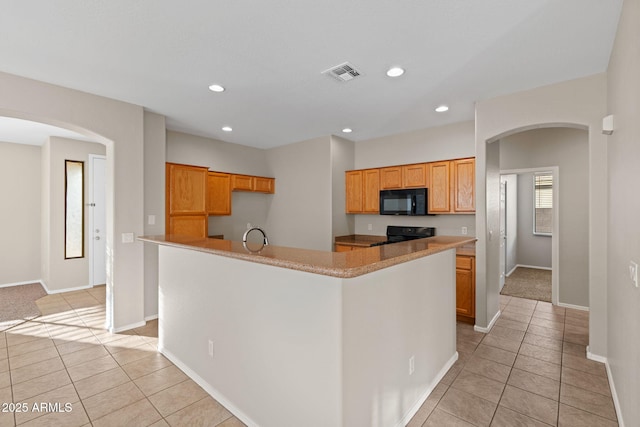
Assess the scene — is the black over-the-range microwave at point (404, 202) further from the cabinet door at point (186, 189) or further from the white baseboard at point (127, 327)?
the white baseboard at point (127, 327)

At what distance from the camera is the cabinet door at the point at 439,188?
4.30 metres

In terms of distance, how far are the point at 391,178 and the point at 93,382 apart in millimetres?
4390

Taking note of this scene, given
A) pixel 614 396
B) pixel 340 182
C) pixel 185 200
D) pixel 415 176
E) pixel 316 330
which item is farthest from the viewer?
pixel 340 182

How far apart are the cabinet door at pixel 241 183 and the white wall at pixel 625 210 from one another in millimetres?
4890

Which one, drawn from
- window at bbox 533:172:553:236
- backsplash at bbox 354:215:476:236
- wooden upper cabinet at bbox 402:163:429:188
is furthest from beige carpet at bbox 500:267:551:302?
wooden upper cabinet at bbox 402:163:429:188

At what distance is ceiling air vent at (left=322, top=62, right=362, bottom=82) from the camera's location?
269 centimetres

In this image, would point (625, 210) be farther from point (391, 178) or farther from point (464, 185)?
point (391, 178)

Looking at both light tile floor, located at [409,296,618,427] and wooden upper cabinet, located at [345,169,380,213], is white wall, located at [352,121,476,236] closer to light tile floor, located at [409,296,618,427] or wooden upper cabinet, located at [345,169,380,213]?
wooden upper cabinet, located at [345,169,380,213]

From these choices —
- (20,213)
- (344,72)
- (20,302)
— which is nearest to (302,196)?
(344,72)

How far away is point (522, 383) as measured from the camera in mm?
2473

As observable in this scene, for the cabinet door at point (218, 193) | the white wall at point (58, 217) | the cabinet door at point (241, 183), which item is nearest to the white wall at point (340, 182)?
the cabinet door at point (241, 183)

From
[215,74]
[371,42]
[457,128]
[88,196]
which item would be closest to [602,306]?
[457,128]

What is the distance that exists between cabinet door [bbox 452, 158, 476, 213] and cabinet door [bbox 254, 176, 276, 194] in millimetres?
3383

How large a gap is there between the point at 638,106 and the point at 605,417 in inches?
80.5
